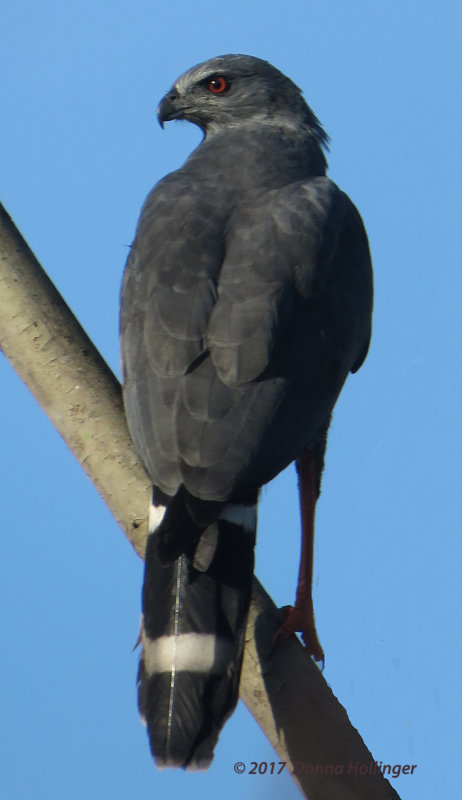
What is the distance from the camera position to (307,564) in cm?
423

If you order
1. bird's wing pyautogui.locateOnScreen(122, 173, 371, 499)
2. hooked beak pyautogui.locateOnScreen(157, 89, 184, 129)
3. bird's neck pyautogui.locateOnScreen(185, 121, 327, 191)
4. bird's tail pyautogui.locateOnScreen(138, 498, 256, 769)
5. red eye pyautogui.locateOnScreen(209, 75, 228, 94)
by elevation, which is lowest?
bird's tail pyautogui.locateOnScreen(138, 498, 256, 769)

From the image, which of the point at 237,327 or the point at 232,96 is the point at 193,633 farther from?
the point at 232,96

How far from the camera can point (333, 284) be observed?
389 centimetres

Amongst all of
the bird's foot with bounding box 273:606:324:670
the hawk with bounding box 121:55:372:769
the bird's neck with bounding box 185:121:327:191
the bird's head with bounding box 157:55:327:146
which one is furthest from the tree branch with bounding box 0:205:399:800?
the bird's head with bounding box 157:55:327:146

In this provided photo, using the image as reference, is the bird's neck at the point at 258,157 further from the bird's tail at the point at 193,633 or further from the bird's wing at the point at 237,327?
the bird's tail at the point at 193,633

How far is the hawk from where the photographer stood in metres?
3.01

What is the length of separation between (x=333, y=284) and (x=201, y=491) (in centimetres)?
116

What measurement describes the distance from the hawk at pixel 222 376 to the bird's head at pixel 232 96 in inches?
A: 24.7

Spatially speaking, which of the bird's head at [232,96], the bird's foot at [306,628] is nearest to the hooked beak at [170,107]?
the bird's head at [232,96]

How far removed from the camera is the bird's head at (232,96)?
5266 mm

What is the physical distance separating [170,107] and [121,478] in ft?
8.74

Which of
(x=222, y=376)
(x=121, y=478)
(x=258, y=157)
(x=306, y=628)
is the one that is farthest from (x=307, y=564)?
(x=258, y=157)

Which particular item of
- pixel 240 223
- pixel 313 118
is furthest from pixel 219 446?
pixel 313 118

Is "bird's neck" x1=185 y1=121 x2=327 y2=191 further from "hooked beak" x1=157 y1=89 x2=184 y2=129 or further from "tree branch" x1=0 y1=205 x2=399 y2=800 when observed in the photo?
"tree branch" x1=0 y1=205 x2=399 y2=800
